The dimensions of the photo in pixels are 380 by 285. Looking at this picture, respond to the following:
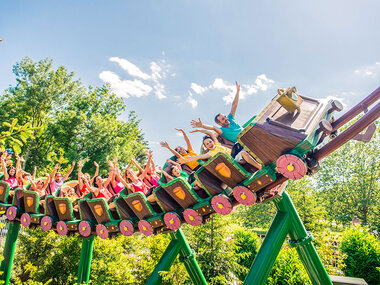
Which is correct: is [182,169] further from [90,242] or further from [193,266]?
[90,242]

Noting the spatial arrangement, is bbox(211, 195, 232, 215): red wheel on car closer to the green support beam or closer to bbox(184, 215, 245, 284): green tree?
the green support beam

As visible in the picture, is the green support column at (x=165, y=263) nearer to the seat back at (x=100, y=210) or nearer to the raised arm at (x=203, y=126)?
the seat back at (x=100, y=210)

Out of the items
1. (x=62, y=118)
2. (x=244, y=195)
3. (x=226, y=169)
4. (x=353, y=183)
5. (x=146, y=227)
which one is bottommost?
(x=146, y=227)

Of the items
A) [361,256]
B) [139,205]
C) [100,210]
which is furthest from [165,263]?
[361,256]

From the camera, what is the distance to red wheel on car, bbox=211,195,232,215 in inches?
104

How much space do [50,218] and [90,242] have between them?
1.03m

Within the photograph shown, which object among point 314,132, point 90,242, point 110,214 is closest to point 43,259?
point 90,242

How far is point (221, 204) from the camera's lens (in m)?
2.68

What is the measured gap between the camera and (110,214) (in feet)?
12.4

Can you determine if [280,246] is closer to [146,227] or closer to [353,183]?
[146,227]

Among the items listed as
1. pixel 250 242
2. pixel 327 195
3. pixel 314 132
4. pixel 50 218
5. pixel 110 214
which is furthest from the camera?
pixel 327 195

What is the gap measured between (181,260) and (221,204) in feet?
7.50

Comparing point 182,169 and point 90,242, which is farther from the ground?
point 182,169

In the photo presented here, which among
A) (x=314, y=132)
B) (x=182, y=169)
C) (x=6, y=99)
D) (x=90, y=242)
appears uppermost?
(x=6, y=99)
